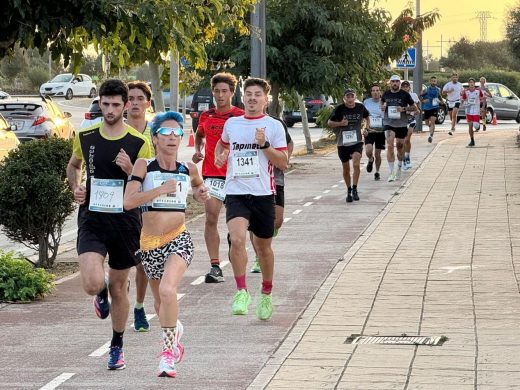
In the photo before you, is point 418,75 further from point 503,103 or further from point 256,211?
point 256,211

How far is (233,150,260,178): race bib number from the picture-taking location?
10.6 m

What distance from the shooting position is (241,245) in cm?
1061

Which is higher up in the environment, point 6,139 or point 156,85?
point 156,85

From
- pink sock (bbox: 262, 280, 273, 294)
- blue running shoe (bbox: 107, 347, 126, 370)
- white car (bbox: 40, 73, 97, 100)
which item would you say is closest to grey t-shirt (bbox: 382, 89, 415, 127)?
pink sock (bbox: 262, 280, 273, 294)

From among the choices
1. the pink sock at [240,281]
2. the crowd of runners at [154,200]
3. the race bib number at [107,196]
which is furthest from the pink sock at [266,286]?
the race bib number at [107,196]

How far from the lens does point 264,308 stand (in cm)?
1047

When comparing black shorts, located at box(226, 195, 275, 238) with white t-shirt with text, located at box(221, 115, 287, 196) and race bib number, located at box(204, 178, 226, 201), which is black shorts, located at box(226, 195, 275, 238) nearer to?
white t-shirt with text, located at box(221, 115, 287, 196)

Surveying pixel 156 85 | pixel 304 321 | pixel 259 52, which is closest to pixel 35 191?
pixel 304 321

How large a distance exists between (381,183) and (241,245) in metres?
13.5

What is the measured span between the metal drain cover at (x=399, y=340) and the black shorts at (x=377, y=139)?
15.5 meters

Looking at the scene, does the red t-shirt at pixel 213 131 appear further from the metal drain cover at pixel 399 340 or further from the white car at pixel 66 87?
the white car at pixel 66 87

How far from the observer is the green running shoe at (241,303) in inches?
419

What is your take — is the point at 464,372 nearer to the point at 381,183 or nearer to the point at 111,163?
the point at 111,163

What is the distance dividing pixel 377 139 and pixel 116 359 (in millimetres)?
16925
